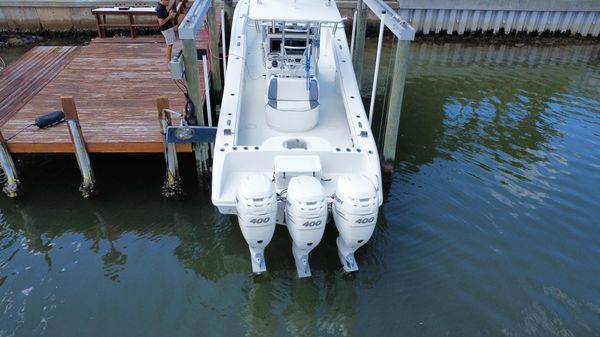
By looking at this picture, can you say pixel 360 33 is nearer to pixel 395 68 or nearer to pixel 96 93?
pixel 395 68

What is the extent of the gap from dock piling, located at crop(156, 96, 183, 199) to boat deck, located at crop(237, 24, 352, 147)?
0.94 metres

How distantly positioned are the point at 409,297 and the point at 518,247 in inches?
71.1

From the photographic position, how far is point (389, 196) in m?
6.58

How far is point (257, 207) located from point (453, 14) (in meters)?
12.3

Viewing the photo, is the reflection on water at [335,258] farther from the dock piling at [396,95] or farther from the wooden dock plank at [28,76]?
the wooden dock plank at [28,76]

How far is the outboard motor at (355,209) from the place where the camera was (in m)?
4.41

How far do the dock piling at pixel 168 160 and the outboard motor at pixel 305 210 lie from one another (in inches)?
83.8

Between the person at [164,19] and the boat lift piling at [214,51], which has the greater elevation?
the person at [164,19]

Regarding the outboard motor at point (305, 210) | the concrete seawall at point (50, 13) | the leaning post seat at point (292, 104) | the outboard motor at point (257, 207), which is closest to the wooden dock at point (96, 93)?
the leaning post seat at point (292, 104)

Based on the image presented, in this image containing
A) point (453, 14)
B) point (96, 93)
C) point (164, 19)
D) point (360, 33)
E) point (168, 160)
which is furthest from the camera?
point (453, 14)

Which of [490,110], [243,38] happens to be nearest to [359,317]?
[243,38]

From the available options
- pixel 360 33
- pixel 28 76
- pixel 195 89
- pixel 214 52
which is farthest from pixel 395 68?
pixel 28 76

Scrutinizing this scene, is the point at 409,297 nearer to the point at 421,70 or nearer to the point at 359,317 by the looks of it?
the point at 359,317

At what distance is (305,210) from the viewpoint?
4.34m
